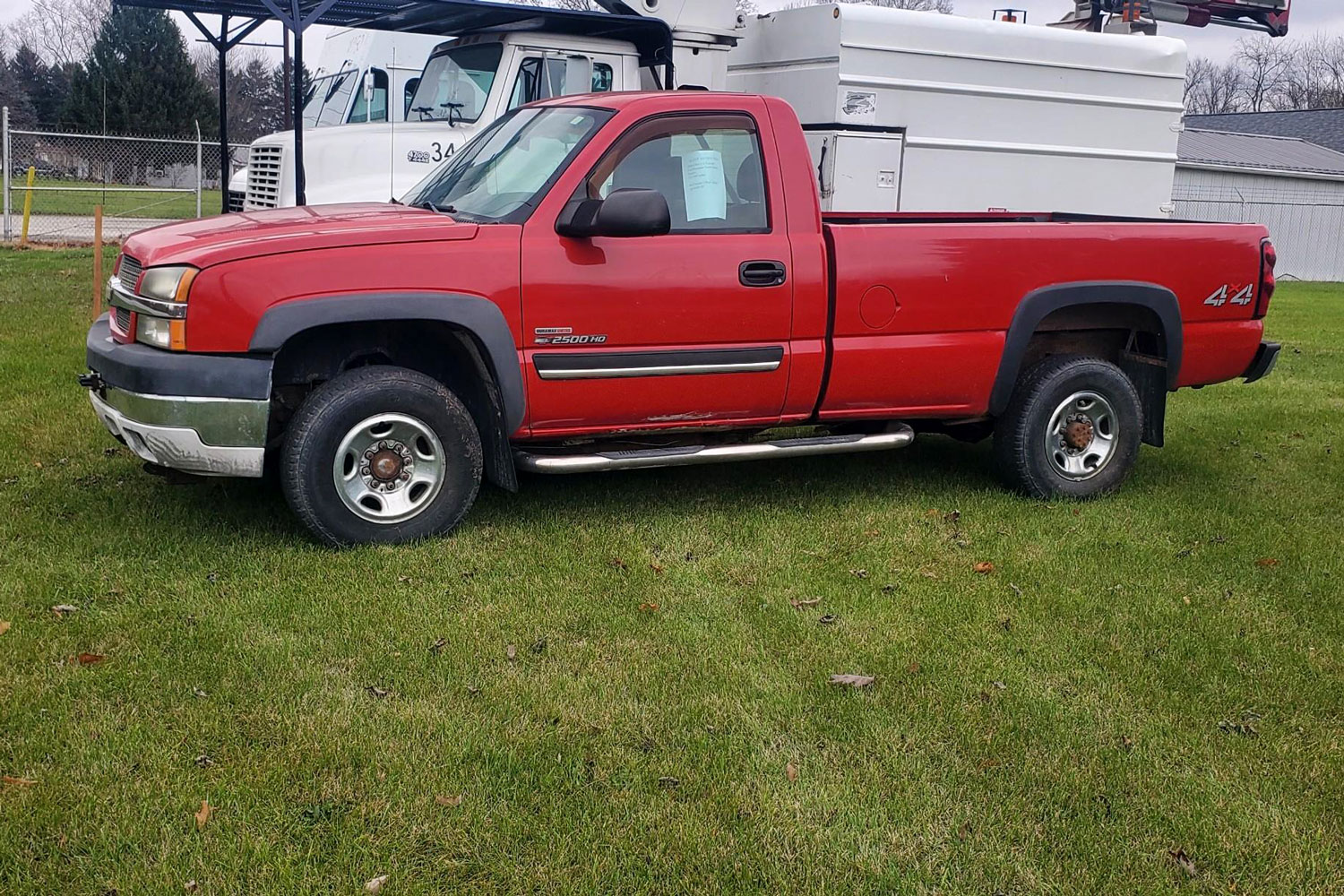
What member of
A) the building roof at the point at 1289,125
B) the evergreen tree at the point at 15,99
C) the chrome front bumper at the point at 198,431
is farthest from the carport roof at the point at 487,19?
the evergreen tree at the point at 15,99

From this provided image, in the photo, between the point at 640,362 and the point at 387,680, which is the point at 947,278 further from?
the point at 387,680

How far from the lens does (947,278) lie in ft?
20.4

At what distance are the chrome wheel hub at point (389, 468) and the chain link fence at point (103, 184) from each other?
958 centimetres

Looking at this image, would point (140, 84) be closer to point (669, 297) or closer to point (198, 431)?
point (198, 431)

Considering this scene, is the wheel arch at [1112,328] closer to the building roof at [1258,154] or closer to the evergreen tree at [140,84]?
the building roof at [1258,154]

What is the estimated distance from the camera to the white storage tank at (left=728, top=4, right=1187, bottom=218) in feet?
38.8

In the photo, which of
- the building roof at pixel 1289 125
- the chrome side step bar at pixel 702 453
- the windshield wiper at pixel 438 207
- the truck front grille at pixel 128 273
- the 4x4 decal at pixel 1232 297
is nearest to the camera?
the truck front grille at pixel 128 273

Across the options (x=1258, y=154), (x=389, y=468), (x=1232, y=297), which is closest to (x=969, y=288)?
(x=1232, y=297)

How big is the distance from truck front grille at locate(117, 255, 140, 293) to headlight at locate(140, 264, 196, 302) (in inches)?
5.8

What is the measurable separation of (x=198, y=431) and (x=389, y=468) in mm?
819

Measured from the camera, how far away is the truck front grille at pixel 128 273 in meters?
5.48

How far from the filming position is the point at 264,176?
1294 cm

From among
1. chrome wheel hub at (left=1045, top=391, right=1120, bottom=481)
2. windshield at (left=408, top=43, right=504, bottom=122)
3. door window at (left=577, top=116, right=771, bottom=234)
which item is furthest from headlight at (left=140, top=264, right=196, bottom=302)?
windshield at (left=408, top=43, right=504, bottom=122)

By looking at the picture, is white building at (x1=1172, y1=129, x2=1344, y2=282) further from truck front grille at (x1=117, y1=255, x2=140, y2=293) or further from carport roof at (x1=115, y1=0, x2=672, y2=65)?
truck front grille at (x1=117, y1=255, x2=140, y2=293)
